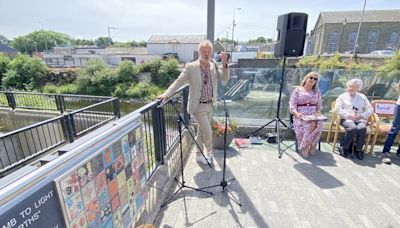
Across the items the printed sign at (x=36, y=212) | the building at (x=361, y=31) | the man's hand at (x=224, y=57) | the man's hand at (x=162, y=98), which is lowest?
the printed sign at (x=36, y=212)

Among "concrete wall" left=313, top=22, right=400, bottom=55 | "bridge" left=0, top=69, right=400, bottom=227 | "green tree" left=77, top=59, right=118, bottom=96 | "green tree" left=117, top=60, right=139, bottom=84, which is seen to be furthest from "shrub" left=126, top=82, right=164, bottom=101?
"concrete wall" left=313, top=22, right=400, bottom=55

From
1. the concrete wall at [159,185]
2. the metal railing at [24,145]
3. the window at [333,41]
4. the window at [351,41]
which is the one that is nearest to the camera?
the concrete wall at [159,185]

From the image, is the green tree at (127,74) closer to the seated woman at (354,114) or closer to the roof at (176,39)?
the roof at (176,39)

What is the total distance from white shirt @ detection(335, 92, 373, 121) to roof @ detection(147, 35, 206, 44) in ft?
96.2

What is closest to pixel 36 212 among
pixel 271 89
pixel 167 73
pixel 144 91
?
pixel 271 89

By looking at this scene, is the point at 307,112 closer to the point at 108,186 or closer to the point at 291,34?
the point at 291,34

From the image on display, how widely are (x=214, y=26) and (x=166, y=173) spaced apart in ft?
6.31

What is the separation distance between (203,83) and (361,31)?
40.3 m

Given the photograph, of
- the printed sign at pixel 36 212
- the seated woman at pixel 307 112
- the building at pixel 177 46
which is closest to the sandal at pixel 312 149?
the seated woman at pixel 307 112

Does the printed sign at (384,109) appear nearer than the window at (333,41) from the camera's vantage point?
Yes

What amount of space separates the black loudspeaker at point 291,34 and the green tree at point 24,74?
22.0m

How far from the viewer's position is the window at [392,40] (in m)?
30.5

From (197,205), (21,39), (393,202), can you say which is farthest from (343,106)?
(21,39)

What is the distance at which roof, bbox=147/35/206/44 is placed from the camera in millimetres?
31031
